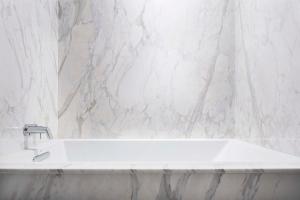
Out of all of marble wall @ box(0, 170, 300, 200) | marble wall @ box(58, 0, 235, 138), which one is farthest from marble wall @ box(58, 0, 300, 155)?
marble wall @ box(0, 170, 300, 200)

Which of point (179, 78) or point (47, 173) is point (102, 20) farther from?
point (47, 173)

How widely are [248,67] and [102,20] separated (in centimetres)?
121

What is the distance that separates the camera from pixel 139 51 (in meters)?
2.22

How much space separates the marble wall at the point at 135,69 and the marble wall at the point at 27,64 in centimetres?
15

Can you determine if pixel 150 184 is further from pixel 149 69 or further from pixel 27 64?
pixel 149 69

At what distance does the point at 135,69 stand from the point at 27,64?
83 centimetres

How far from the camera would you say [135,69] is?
2227 millimetres

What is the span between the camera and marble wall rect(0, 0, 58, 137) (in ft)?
4.73

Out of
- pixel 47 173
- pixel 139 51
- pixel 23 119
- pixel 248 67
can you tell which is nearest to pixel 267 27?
pixel 248 67

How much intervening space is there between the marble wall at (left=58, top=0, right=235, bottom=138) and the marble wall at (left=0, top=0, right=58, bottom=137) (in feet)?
0.48

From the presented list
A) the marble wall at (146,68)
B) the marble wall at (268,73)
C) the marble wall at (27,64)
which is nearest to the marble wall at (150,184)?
the marble wall at (268,73)

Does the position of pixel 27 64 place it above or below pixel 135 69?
above

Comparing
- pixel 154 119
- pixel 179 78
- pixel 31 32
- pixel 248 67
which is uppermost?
pixel 31 32

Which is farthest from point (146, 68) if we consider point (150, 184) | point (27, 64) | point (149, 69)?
point (150, 184)
